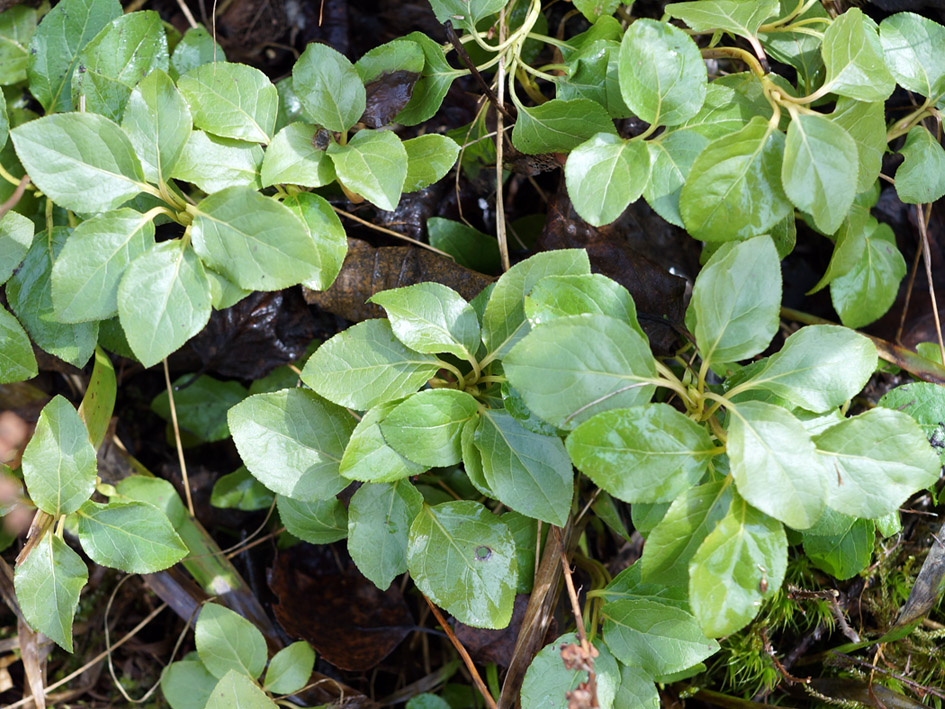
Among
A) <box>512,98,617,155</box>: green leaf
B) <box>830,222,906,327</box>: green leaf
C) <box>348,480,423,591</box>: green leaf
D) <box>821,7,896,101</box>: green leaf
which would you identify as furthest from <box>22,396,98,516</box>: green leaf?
<box>830,222,906,327</box>: green leaf

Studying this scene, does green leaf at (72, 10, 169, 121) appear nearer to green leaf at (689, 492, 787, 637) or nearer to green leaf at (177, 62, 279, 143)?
green leaf at (177, 62, 279, 143)

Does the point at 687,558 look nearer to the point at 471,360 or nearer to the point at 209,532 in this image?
the point at 471,360

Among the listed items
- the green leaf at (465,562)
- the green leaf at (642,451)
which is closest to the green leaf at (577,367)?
the green leaf at (642,451)

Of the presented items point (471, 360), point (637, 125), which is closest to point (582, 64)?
point (637, 125)

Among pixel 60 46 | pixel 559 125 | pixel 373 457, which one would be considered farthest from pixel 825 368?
pixel 60 46

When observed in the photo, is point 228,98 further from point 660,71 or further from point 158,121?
point 660,71
